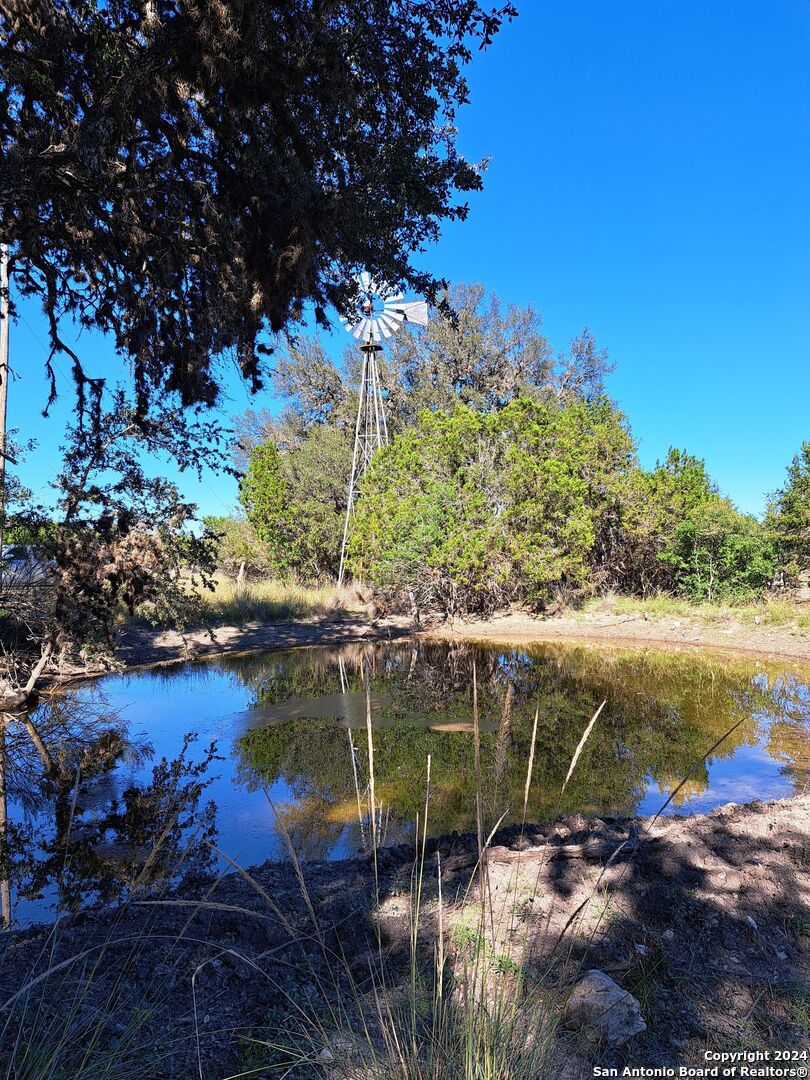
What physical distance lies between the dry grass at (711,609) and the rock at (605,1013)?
499 inches

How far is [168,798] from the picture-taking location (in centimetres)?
523

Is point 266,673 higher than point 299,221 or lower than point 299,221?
lower

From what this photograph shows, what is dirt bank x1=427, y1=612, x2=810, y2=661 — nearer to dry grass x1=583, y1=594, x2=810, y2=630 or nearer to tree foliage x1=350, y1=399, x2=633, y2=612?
dry grass x1=583, y1=594, x2=810, y2=630

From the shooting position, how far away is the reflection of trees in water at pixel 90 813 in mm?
3686

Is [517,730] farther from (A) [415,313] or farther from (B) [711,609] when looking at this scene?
(A) [415,313]

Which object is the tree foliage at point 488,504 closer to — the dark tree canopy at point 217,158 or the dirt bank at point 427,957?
Result: the dark tree canopy at point 217,158

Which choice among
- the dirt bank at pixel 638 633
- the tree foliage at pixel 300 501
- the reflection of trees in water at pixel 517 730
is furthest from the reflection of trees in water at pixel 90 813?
the tree foliage at pixel 300 501

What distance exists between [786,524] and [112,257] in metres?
15.5

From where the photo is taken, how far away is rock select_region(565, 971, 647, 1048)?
1.97 metres

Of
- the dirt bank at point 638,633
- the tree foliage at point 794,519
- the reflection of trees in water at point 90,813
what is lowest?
the reflection of trees in water at point 90,813

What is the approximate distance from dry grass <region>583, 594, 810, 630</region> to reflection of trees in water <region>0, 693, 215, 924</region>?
40.1 feet

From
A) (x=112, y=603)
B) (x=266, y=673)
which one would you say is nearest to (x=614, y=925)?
(x=112, y=603)

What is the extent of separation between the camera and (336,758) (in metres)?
6.28

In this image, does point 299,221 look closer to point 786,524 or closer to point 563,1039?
point 563,1039
